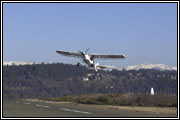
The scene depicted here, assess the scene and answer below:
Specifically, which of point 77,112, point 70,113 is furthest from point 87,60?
point 70,113

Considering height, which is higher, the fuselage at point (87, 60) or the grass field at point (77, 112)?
the fuselage at point (87, 60)

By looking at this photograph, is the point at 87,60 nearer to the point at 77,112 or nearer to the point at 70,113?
the point at 77,112

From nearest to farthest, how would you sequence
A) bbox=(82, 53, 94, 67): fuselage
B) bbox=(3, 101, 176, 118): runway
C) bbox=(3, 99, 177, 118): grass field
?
bbox=(3, 101, 176, 118): runway
bbox=(3, 99, 177, 118): grass field
bbox=(82, 53, 94, 67): fuselage

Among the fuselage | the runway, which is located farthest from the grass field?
the fuselage

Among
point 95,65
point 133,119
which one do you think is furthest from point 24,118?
point 95,65

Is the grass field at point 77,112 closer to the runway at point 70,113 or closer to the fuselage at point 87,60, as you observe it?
the runway at point 70,113

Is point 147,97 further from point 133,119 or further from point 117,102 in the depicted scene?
point 133,119

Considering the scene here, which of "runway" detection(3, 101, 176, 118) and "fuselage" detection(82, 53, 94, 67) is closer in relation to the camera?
"runway" detection(3, 101, 176, 118)

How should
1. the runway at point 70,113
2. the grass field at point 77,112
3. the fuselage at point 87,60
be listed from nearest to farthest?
1. the runway at point 70,113
2. the grass field at point 77,112
3. the fuselage at point 87,60

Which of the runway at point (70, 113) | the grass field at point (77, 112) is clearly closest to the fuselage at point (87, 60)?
the grass field at point (77, 112)

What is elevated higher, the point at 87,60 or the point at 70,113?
the point at 87,60

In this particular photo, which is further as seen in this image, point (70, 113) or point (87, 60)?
point (87, 60)

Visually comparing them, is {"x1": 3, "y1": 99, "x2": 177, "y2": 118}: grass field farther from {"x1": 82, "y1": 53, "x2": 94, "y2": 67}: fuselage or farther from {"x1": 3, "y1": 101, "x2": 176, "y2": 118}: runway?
{"x1": 82, "y1": 53, "x2": 94, "y2": 67}: fuselage
